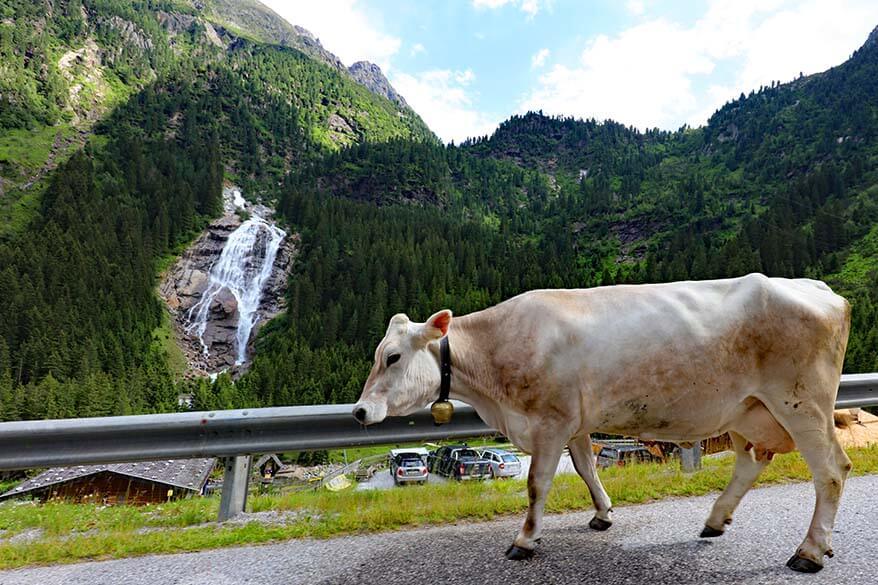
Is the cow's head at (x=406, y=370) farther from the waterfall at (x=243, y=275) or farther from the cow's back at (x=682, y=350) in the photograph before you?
the waterfall at (x=243, y=275)

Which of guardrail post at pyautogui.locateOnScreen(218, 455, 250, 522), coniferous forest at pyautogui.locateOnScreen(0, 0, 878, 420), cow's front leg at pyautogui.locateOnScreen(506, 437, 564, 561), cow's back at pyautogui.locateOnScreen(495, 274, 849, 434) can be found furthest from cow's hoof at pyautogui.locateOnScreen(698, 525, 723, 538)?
coniferous forest at pyautogui.locateOnScreen(0, 0, 878, 420)

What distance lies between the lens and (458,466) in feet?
25.3

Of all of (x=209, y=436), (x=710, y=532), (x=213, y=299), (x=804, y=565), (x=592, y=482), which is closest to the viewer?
(x=804, y=565)

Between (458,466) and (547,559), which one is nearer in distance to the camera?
(547,559)

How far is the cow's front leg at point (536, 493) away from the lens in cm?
328

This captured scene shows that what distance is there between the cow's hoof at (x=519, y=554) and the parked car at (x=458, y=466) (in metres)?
2.88

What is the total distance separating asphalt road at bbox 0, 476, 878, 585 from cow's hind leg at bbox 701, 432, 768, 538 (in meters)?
0.09

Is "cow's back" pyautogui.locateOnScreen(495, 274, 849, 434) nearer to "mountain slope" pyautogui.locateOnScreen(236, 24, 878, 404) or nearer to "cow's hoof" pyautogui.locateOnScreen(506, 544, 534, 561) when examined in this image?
"cow's hoof" pyautogui.locateOnScreen(506, 544, 534, 561)

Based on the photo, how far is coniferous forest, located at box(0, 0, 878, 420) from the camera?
69.8 metres

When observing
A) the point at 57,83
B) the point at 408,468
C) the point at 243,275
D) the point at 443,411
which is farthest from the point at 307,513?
the point at 57,83

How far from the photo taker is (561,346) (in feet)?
11.0

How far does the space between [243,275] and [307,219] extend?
24.1 meters

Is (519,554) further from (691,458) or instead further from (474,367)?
(691,458)

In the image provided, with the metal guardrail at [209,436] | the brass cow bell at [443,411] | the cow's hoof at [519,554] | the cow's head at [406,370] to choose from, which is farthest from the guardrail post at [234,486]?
the cow's hoof at [519,554]
